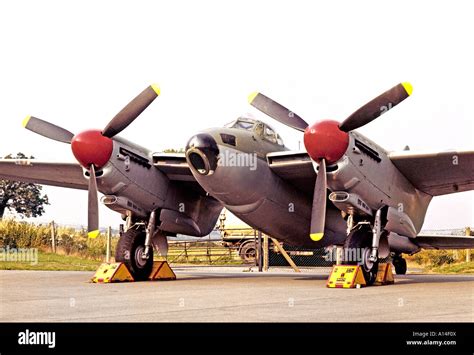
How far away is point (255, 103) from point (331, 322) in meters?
11.4

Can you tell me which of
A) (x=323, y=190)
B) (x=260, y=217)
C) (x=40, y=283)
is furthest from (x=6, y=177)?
Result: (x=323, y=190)

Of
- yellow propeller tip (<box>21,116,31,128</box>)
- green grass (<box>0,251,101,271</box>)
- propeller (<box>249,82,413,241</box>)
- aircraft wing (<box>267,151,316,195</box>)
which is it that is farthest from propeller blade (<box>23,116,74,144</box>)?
green grass (<box>0,251,101,271</box>)

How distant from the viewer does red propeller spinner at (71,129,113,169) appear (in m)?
17.9

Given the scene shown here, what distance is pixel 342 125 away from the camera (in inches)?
611

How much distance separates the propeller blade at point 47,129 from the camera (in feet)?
64.7

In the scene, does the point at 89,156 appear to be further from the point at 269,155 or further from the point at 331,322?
the point at 331,322

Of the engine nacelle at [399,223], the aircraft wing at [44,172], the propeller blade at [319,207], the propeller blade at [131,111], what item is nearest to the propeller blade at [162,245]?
the aircraft wing at [44,172]

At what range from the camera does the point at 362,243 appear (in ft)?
54.6

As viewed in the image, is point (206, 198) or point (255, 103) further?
point (206, 198)

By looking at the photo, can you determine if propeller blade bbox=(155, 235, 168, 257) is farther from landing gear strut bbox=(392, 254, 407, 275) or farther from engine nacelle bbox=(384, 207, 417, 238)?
landing gear strut bbox=(392, 254, 407, 275)

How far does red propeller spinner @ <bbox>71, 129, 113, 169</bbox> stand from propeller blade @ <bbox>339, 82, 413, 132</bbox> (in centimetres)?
709

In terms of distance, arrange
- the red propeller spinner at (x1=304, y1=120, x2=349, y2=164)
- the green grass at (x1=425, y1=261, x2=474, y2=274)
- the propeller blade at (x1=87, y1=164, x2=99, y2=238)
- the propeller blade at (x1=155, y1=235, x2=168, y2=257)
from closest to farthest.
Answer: the red propeller spinner at (x1=304, y1=120, x2=349, y2=164) < the propeller blade at (x1=87, y1=164, x2=99, y2=238) < the propeller blade at (x1=155, y1=235, x2=168, y2=257) < the green grass at (x1=425, y1=261, x2=474, y2=274)

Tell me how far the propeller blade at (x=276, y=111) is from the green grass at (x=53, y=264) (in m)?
13.8

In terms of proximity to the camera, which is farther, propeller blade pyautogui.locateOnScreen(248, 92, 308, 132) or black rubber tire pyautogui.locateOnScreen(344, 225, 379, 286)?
propeller blade pyautogui.locateOnScreen(248, 92, 308, 132)
